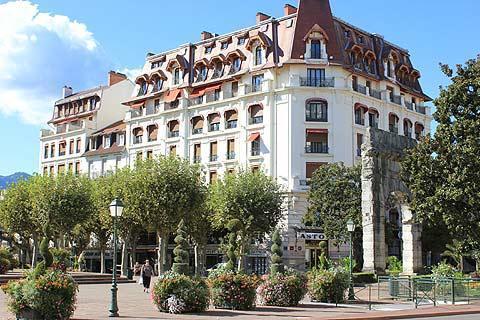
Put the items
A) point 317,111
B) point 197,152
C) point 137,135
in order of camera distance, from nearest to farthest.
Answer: point 317,111 < point 197,152 < point 137,135

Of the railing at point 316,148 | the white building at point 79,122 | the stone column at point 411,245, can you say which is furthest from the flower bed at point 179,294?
the white building at point 79,122

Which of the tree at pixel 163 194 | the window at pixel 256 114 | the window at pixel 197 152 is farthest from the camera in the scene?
the window at pixel 197 152

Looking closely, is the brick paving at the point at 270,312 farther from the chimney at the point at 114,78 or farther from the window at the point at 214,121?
the chimney at the point at 114,78

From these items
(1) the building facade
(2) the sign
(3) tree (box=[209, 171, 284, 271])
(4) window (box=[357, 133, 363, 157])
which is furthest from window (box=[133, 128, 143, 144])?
(4) window (box=[357, 133, 363, 157])

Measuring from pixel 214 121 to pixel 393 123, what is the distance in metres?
17.9

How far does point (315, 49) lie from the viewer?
59.2 meters

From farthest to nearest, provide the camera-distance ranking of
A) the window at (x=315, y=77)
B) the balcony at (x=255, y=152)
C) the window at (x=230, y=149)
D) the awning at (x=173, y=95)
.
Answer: the awning at (x=173, y=95)
the window at (x=230, y=149)
the balcony at (x=255, y=152)
the window at (x=315, y=77)

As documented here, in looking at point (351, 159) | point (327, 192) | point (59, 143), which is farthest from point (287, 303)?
point (59, 143)

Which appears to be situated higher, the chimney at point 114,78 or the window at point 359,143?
the chimney at point 114,78

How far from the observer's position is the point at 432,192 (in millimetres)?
33500

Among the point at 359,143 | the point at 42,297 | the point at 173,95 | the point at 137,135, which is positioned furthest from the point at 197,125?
the point at 42,297

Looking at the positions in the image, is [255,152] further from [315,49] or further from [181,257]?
[181,257]

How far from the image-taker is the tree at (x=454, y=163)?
31719mm

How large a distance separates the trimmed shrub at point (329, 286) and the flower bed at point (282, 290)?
1764 millimetres
